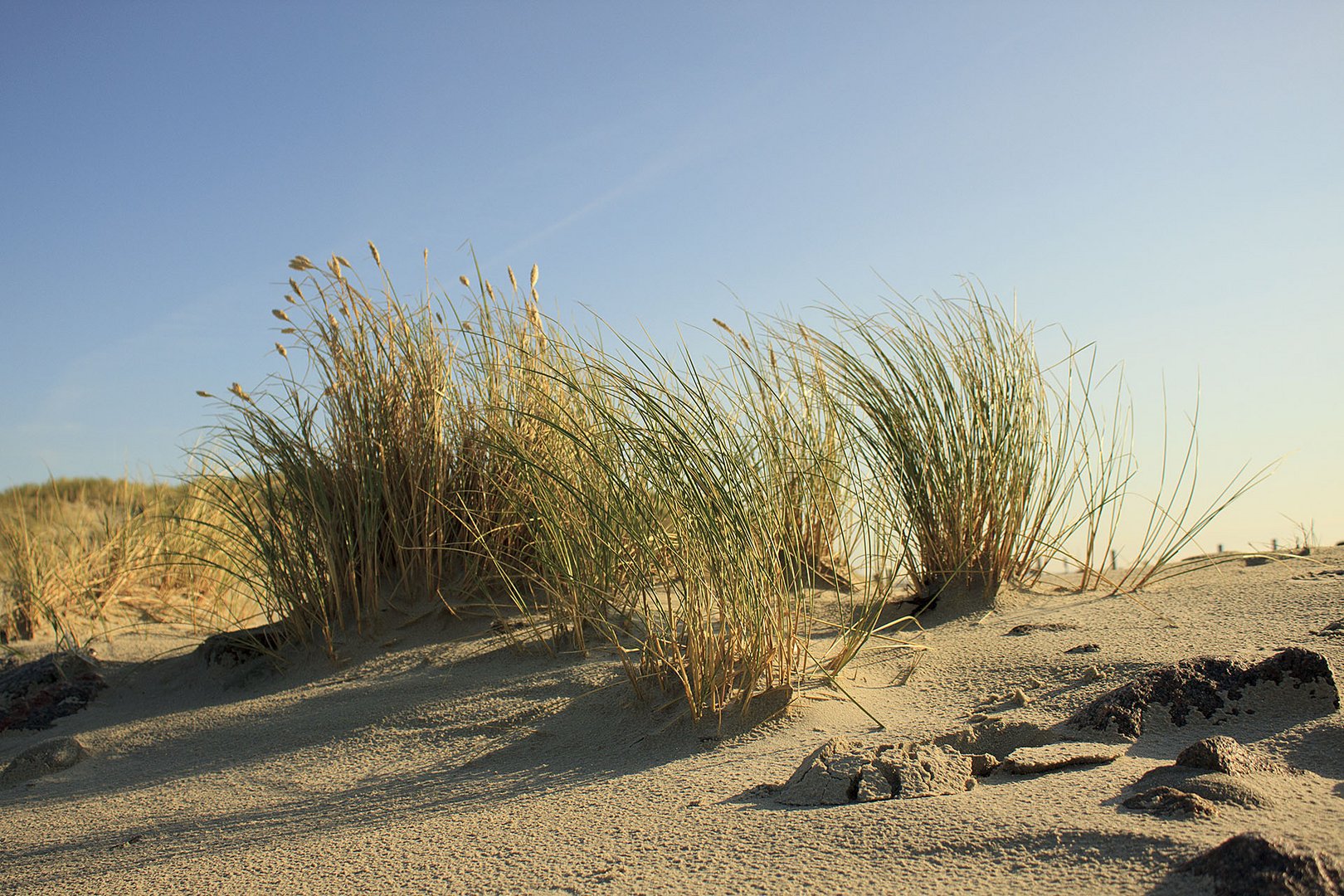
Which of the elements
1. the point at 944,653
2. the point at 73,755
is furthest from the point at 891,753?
the point at 73,755

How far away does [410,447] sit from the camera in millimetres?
4062

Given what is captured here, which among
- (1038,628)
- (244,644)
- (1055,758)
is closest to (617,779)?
(1055,758)

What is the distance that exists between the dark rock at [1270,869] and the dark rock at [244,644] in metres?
3.64

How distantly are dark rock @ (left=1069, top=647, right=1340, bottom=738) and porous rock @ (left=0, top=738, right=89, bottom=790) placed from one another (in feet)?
10.4

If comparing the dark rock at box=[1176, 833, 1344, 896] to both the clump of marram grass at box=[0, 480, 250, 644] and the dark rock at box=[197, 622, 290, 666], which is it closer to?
the dark rock at box=[197, 622, 290, 666]

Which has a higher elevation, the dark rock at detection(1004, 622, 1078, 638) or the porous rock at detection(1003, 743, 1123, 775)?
the dark rock at detection(1004, 622, 1078, 638)

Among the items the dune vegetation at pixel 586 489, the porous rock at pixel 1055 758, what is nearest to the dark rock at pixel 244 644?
the dune vegetation at pixel 586 489

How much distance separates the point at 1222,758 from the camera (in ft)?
6.00

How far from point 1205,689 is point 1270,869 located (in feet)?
3.07

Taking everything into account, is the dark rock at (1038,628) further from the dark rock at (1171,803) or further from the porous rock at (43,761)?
the porous rock at (43,761)

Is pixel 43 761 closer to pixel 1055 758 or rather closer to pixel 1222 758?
pixel 1055 758

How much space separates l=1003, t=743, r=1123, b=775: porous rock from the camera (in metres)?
2.01

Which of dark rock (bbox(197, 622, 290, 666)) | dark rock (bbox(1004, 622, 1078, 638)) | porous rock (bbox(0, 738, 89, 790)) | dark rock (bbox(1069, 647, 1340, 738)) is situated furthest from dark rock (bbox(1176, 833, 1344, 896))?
dark rock (bbox(197, 622, 290, 666))

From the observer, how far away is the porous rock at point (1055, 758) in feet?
6.59
